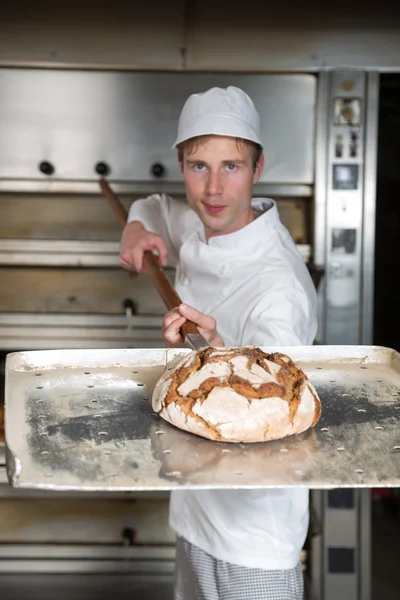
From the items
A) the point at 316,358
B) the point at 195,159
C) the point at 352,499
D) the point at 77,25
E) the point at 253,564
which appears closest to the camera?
the point at 316,358

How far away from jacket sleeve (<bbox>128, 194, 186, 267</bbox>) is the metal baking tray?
2.96 feet

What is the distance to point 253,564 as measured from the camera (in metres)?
1.57

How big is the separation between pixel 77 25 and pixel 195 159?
34.5 inches

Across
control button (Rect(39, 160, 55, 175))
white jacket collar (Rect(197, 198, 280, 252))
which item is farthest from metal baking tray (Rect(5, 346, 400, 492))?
control button (Rect(39, 160, 55, 175))

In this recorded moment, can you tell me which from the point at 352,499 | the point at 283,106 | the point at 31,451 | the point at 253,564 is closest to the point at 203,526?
the point at 253,564

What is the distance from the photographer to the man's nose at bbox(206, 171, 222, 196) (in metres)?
1.77

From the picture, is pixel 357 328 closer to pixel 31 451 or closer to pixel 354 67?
pixel 354 67

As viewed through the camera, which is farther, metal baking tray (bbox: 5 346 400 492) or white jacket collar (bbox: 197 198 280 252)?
white jacket collar (bbox: 197 198 280 252)

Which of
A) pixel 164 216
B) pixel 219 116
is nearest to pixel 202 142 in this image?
pixel 219 116

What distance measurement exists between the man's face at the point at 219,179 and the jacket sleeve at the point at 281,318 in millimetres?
245

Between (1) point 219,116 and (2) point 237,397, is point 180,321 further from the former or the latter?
(1) point 219,116

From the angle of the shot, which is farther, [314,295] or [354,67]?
[354,67]

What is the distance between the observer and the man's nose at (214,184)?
177cm

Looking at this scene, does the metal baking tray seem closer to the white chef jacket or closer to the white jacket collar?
the white chef jacket
